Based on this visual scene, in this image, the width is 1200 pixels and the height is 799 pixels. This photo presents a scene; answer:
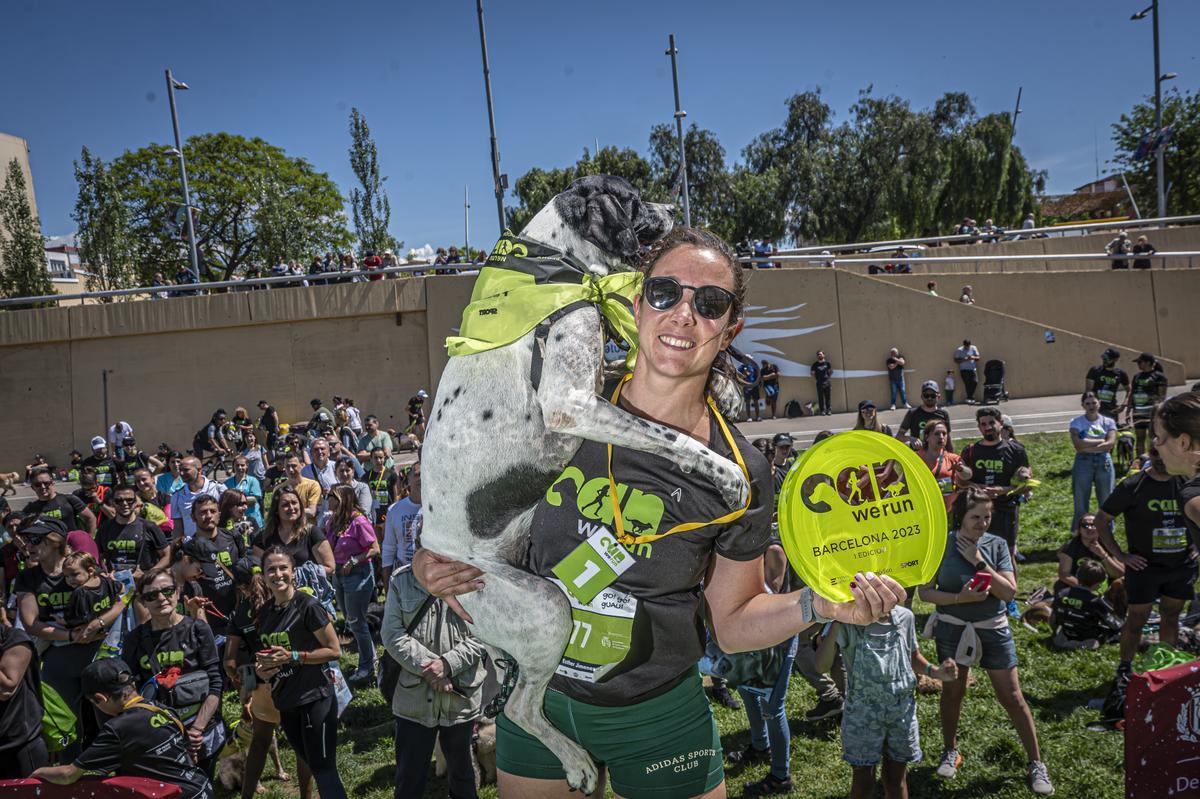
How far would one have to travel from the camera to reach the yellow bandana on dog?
→ 8.07 ft

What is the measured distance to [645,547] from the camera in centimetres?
212

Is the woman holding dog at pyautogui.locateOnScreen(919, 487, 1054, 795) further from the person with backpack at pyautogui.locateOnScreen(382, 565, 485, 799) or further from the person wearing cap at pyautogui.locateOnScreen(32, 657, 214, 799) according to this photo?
the person wearing cap at pyautogui.locateOnScreen(32, 657, 214, 799)

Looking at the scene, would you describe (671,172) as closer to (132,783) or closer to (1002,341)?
(1002,341)

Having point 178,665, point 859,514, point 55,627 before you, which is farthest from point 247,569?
point 859,514

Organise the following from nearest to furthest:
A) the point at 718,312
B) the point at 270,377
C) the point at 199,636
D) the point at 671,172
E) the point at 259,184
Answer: the point at 718,312 → the point at 199,636 → the point at 270,377 → the point at 259,184 → the point at 671,172

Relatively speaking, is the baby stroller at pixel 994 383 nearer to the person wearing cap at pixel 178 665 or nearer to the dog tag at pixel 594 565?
the person wearing cap at pixel 178 665

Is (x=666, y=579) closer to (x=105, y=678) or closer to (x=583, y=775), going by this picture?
(x=583, y=775)

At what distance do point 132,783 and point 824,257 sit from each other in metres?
20.9

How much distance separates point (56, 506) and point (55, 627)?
309 cm

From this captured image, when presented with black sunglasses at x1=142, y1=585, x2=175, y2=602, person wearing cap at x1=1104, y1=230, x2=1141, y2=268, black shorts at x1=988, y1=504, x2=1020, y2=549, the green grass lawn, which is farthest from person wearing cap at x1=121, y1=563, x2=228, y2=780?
person wearing cap at x1=1104, y1=230, x2=1141, y2=268

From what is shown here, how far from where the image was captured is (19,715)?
196 inches

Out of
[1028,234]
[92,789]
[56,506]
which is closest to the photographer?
[92,789]

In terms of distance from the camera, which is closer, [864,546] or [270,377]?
[864,546]

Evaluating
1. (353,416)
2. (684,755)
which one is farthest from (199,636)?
(353,416)
